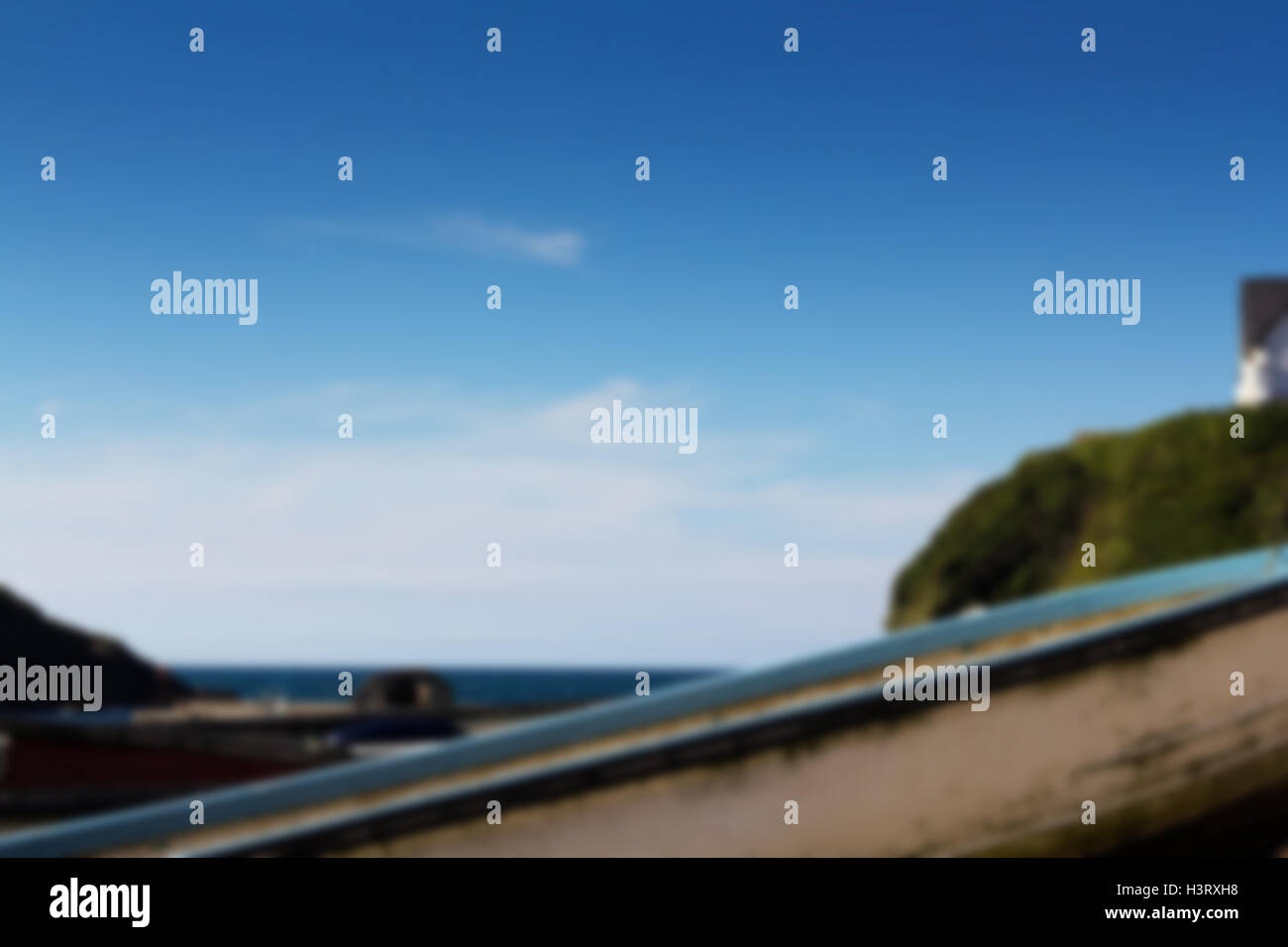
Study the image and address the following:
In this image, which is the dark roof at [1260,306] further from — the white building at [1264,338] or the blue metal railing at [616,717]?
the blue metal railing at [616,717]

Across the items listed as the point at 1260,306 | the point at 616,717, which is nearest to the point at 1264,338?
the point at 1260,306

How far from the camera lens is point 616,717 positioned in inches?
287

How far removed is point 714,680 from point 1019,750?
2.07m

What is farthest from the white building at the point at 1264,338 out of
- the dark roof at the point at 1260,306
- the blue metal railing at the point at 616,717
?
the blue metal railing at the point at 616,717

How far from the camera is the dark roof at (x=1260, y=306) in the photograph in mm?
20469

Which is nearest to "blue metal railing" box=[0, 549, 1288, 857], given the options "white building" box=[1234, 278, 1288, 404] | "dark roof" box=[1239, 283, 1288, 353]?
"white building" box=[1234, 278, 1288, 404]

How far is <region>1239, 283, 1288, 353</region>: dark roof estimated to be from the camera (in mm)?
20469

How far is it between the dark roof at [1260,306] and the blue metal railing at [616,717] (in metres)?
14.3

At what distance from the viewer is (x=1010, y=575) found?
1812 cm

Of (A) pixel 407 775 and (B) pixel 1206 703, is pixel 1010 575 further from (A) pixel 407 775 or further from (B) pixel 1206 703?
(A) pixel 407 775

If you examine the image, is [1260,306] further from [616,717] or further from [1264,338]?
[616,717]

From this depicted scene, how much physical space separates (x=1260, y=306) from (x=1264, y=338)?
62 centimetres
